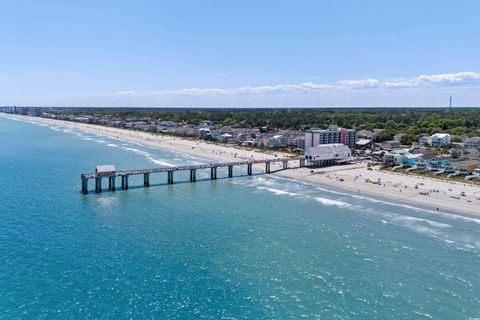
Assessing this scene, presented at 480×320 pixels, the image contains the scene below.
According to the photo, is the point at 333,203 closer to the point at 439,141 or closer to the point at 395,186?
the point at 395,186

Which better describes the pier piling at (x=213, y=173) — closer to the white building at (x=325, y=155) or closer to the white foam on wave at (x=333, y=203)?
the white foam on wave at (x=333, y=203)

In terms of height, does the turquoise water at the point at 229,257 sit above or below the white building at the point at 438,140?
below

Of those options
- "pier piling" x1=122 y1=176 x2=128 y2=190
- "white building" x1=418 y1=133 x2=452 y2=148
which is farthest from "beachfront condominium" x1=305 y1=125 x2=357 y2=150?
"pier piling" x1=122 y1=176 x2=128 y2=190

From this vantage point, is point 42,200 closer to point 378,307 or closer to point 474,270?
point 378,307

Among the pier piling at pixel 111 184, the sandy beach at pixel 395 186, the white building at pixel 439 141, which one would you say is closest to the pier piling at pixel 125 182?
the pier piling at pixel 111 184

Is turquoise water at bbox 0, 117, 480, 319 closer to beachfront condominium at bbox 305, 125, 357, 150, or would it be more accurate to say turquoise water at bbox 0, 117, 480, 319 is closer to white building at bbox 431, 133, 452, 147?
beachfront condominium at bbox 305, 125, 357, 150

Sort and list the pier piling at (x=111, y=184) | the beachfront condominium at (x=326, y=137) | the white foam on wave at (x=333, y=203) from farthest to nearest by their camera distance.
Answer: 1. the beachfront condominium at (x=326, y=137)
2. the pier piling at (x=111, y=184)
3. the white foam on wave at (x=333, y=203)
